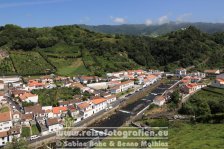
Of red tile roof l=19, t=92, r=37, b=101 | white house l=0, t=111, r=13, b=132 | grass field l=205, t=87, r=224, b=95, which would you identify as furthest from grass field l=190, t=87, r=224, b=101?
white house l=0, t=111, r=13, b=132

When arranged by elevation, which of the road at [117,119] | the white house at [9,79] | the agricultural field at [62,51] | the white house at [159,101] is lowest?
→ the road at [117,119]

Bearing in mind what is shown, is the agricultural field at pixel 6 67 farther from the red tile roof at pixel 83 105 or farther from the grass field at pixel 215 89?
the grass field at pixel 215 89

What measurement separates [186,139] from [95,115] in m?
17.0

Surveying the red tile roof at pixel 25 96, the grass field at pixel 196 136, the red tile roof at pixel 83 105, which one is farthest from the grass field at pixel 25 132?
the grass field at pixel 196 136

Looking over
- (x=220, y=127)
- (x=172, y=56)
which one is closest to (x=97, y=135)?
(x=220, y=127)

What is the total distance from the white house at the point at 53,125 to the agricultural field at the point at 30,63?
104 feet

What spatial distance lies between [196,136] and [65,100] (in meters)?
25.0

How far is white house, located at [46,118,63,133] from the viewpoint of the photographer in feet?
129

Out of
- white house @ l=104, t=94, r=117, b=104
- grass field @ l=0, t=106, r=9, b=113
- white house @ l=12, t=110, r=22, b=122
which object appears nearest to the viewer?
white house @ l=12, t=110, r=22, b=122

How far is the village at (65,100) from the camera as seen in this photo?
1561 inches

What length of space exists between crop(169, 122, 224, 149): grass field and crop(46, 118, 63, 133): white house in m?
15.2

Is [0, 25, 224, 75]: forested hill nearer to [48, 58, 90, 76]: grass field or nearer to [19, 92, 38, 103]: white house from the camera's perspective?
[48, 58, 90, 76]: grass field

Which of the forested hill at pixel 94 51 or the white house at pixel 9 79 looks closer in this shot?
the white house at pixel 9 79

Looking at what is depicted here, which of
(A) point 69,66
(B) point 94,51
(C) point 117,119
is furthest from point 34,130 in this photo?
(B) point 94,51
